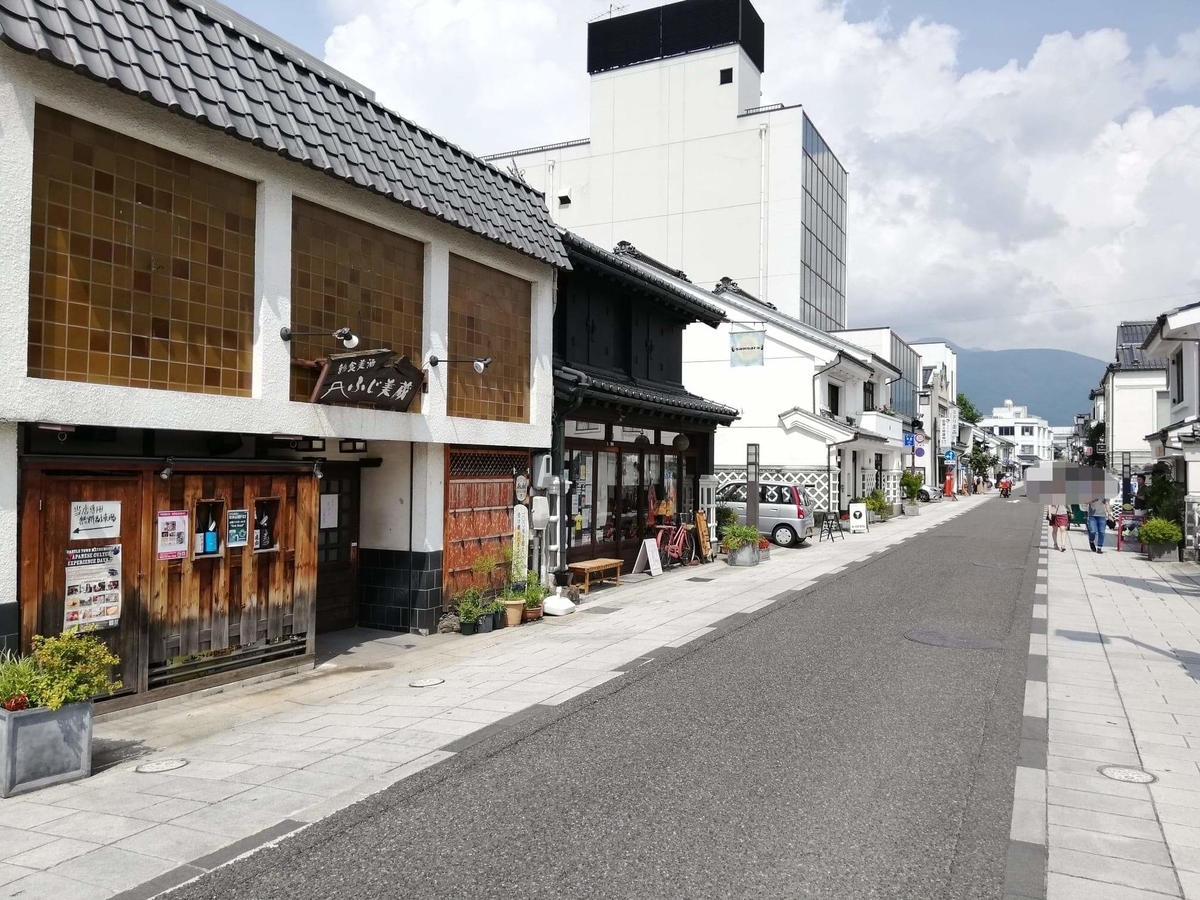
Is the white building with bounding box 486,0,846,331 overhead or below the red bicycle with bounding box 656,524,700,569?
overhead

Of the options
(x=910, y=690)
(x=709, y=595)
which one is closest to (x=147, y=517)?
(x=910, y=690)

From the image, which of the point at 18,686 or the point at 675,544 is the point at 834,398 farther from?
the point at 18,686

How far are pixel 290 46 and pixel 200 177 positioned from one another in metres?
4.33

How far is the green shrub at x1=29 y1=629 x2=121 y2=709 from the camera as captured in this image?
5.75m

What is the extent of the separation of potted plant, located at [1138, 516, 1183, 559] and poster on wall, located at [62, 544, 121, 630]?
2289 centimetres

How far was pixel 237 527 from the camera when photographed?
845 cm

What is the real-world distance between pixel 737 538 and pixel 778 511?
18.9 ft

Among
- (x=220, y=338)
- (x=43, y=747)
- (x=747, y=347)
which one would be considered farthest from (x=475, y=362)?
(x=747, y=347)

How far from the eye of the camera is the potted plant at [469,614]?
11.4 meters

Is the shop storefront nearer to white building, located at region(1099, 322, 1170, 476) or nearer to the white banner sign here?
the white banner sign

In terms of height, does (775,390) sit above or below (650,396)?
above

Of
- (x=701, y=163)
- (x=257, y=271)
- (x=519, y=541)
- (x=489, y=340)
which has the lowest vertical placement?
(x=519, y=541)

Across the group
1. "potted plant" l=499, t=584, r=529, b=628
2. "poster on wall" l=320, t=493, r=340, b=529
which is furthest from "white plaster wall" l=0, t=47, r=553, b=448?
"potted plant" l=499, t=584, r=529, b=628

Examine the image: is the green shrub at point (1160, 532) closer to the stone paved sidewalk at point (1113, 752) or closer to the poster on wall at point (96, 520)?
the stone paved sidewalk at point (1113, 752)
